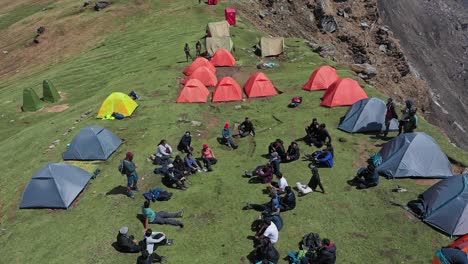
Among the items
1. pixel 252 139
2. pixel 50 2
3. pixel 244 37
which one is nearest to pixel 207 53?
pixel 244 37

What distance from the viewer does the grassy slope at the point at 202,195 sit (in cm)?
1664

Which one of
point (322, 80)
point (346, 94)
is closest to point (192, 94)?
point (322, 80)

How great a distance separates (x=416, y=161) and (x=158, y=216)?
12.4 meters

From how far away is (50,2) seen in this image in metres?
73.1

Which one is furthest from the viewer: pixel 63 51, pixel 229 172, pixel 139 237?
pixel 63 51

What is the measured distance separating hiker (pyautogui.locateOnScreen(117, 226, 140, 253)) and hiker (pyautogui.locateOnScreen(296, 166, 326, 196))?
25.4 feet

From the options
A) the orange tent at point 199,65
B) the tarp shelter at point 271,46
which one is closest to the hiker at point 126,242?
the orange tent at point 199,65

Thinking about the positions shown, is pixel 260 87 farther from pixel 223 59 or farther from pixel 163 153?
pixel 163 153

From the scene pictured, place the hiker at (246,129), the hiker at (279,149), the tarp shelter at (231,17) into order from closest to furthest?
the hiker at (279,149), the hiker at (246,129), the tarp shelter at (231,17)

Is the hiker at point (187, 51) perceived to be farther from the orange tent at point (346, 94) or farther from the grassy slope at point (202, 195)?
the orange tent at point (346, 94)

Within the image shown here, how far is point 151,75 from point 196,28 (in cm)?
1465

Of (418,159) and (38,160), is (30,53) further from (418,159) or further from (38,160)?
(418,159)

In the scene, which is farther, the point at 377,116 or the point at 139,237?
the point at 377,116

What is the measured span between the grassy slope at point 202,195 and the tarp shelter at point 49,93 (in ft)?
4.11
